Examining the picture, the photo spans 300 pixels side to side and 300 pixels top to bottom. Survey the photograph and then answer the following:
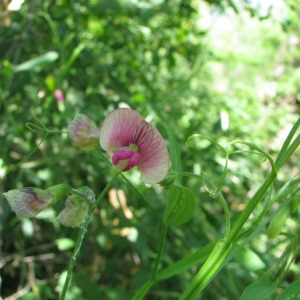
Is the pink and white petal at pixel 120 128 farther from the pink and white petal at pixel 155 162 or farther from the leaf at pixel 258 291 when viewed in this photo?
the leaf at pixel 258 291

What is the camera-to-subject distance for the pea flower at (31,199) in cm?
50

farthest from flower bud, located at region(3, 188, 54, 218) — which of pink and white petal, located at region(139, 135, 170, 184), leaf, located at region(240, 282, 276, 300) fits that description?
leaf, located at region(240, 282, 276, 300)

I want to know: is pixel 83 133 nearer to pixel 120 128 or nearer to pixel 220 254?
pixel 120 128

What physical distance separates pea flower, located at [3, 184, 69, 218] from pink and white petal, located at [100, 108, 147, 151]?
0.26ft

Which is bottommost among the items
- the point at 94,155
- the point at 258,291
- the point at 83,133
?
the point at 94,155

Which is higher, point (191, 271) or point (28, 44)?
point (28, 44)

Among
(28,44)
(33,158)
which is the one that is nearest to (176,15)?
(28,44)

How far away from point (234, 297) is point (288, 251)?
30 centimetres

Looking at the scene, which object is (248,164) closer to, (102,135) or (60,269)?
(60,269)

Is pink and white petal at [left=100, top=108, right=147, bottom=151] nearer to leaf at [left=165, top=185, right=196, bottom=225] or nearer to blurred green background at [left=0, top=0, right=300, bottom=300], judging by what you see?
leaf at [left=165, top=185, right=196, bottom=225]

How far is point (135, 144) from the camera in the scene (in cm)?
53

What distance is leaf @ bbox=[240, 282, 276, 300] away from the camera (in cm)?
50

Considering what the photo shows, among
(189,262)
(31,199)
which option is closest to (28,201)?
(31,199)

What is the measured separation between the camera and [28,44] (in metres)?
1.17
